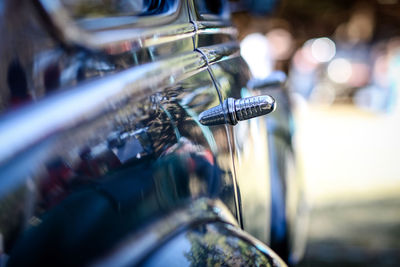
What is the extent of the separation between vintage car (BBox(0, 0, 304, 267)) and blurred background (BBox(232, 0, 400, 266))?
948 mm

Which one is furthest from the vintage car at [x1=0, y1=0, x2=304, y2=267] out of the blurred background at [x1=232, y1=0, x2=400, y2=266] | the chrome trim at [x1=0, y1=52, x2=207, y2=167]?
the blurred background at [x1=232, y1=0, x2=400, y2=266]

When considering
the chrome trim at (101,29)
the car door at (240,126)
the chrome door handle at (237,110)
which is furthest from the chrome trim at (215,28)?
the chrome door handle at (237,110)

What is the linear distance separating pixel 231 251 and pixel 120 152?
40 centimetres

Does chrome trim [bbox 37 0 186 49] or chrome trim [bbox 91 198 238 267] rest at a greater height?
chrome trim [bbox 37 0 186 49]

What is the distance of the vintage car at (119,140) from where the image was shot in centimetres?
68

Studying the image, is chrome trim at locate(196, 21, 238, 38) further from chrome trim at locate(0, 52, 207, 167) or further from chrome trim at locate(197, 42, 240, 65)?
chrome trim at locate(0, 52, 207, 167)

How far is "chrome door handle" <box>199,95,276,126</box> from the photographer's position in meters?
1.10

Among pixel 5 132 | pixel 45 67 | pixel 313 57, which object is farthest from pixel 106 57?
pixel 313 57

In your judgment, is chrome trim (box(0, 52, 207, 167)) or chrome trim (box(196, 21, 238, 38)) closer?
chrome trim (box(0, 52, 207, 167))

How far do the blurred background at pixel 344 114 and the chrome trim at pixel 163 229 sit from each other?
44.3 inches

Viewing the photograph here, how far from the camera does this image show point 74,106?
74 centimetres

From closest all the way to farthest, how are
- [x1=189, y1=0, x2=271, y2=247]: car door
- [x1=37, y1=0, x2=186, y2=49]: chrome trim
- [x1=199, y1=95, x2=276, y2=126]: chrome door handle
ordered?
[x1=37, y1=0, x2=186, y2=49]: chrome trim < [x1=199, y1=95, x2=276, y2=126]: chrome door handle < [x1=189, y1=0, x2=271, y2=247]: car door

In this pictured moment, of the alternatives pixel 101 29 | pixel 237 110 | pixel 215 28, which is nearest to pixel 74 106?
Result: pixel 101 29

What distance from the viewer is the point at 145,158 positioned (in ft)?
2.91
